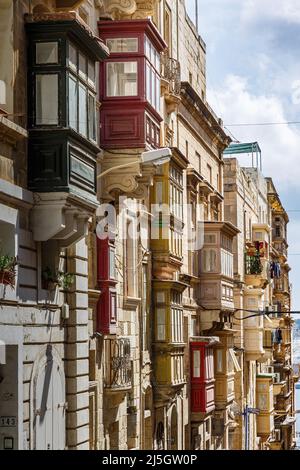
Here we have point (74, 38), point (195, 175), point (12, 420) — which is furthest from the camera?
point (195, 175)

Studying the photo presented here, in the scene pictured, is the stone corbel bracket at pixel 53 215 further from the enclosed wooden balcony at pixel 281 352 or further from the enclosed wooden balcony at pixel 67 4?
the enclosed wooden balcony at pixel 281 352

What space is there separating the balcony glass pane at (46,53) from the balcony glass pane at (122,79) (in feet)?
19.2

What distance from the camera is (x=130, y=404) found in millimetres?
28969

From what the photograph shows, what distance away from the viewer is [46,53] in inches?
727

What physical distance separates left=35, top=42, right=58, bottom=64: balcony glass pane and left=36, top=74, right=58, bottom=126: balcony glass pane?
0.70ft

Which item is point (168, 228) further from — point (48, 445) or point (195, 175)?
point (48, 445)

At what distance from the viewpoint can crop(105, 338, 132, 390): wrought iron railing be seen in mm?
25834

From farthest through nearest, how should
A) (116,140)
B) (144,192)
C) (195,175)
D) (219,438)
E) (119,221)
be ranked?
(219,438) < (195,175) < (119,221) < (144,192) < (116,140)

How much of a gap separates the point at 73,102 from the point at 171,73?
52.4 ft

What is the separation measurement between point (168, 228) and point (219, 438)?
14.3 meters

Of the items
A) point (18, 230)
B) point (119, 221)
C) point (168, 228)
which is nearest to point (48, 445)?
point (18, 230)

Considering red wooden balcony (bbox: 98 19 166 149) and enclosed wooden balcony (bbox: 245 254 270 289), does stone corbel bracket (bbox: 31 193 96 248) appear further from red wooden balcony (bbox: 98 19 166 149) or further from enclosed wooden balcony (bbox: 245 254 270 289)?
enclosed wooden balcony (bbox: 245 254 270 289)

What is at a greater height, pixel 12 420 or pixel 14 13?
pixel 14 13

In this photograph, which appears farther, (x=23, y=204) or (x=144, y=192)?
(x=144, y=192)
